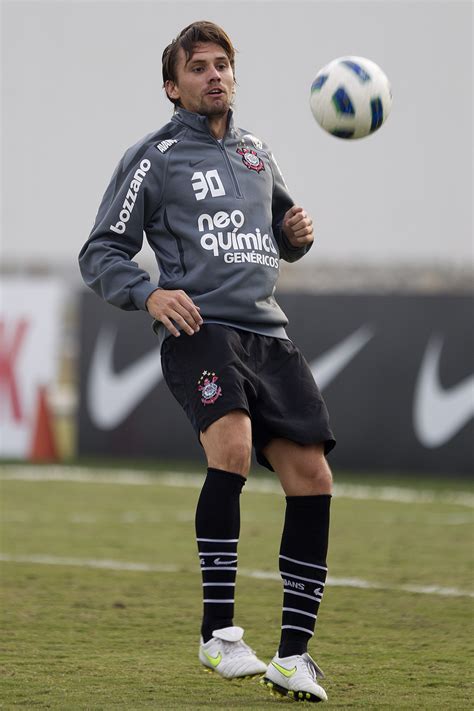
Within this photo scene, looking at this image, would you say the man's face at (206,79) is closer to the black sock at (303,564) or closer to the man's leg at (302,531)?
the man's leg at (302,531)

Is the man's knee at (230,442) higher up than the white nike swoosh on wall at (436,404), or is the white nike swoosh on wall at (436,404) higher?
the man's knee at (230,442)

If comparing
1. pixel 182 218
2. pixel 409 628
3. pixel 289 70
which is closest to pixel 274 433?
pixel 182 218

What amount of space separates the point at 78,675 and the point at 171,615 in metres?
1.32

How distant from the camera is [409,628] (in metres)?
5.70

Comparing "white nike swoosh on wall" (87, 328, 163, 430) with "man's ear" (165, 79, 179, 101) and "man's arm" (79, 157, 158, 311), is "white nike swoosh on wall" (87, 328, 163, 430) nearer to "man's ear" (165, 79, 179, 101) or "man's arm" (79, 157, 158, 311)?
"man's ear" (165, 79, 179, 101)

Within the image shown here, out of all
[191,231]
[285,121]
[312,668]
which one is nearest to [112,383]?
[191,231]

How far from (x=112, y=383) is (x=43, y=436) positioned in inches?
33.0

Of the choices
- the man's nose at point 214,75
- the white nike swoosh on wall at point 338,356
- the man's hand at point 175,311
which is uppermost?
the man's nose at point 214,75

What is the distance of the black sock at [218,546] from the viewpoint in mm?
4414

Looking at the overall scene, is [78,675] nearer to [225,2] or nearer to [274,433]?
[274,433]

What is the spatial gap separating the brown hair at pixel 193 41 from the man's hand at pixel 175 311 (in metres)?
0.81

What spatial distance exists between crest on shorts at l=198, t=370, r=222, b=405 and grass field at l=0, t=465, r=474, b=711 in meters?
0.89

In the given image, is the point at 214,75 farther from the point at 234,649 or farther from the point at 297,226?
→ the point at 234,649

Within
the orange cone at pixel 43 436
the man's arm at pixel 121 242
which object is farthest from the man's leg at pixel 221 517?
the orange cone at pixel 43 436
